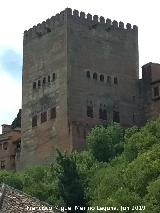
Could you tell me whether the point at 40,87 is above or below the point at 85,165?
above

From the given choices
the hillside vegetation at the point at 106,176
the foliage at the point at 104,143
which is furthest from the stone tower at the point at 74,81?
the hillside vegetation at the point at 106,176

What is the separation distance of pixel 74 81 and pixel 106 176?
17893 mm

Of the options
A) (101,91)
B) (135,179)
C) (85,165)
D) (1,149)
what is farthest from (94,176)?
(1,149)

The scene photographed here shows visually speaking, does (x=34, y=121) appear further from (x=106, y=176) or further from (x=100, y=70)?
(x=106, y=176)

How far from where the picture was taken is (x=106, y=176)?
129 ft

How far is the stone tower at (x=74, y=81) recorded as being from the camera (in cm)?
5584

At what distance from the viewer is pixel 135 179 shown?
36.1 m

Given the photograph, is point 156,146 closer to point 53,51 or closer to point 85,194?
point 85,194

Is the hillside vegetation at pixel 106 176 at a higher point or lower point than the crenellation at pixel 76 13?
lower

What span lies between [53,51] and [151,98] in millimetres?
7804

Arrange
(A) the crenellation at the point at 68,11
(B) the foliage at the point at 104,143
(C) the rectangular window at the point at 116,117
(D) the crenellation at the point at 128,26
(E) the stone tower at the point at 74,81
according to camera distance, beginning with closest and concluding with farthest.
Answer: (B) the foliage at the point at 104,143, (E) the stone tower at the point at 74,81, (C) the rectangular window at the point at 116,117, (A) the crenellation at the point at 68,11, (D) the crenellation at the point at 128,26

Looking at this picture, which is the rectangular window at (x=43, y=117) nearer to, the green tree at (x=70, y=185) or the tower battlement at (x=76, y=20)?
the tower battlement at (x=76, y=20)

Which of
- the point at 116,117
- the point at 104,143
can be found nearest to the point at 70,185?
the point at 104,143

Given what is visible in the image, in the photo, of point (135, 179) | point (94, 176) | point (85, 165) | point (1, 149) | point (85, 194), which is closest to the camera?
point (135, 179)
